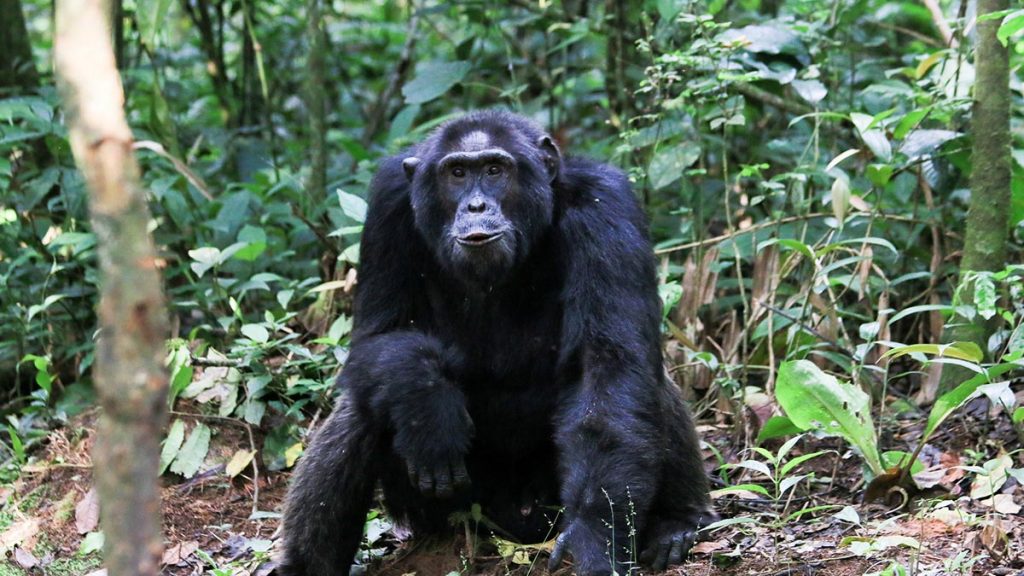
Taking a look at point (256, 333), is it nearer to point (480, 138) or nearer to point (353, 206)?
point (353, 206)

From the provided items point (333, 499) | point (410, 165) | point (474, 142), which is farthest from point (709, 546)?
point (410, 165)

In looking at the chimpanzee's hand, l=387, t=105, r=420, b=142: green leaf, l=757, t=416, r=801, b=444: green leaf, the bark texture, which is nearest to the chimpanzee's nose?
the chimpanzee's hand

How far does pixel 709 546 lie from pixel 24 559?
390 centimetres

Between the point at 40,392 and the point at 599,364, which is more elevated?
the point at 599,364

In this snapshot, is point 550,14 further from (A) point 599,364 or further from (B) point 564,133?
(A) point 599,364

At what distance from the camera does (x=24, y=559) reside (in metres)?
6.72

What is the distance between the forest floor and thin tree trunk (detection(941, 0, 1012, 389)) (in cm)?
90

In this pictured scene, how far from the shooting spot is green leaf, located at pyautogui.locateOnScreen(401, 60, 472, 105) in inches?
364

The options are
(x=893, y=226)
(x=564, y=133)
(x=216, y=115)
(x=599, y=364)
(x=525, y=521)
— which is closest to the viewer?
(x=599, y=364)

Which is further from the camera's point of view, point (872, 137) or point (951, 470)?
point (872, 137)

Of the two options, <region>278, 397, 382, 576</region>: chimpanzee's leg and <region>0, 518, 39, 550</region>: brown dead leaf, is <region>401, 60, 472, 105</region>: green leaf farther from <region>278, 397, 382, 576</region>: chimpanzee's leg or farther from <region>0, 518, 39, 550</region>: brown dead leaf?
<region>0, 518, 39, 550</region>: brown dead leaf

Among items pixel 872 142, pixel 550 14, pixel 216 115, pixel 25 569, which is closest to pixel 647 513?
pixel 872 142

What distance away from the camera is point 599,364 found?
224 inches

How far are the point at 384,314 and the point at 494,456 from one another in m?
0.97
